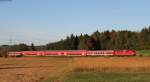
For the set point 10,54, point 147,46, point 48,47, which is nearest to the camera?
point 10,54

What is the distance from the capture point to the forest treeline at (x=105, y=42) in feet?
463

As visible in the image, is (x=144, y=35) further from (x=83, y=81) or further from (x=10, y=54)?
(x=83, y=81)

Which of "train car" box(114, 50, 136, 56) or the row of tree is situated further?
the row of tree

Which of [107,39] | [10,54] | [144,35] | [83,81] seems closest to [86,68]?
[83,81]

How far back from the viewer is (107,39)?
162 m

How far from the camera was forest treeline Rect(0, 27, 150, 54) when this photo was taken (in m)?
141

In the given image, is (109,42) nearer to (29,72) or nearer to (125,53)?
(125,53)

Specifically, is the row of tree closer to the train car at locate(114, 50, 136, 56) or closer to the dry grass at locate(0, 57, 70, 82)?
the train car at locate(114, 50, 136, 56)

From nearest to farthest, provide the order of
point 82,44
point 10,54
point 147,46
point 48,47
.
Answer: point 10,54 < point 147,46 < point 82,44 < point 48,47

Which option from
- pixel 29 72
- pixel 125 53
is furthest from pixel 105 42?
pixel 29 72

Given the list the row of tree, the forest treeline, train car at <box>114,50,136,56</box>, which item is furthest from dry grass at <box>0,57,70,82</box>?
the row of tree

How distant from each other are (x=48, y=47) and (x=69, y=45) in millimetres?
16730

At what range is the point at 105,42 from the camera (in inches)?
6211

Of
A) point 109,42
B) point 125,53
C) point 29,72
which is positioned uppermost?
point 109,42
